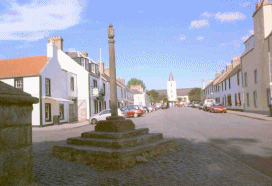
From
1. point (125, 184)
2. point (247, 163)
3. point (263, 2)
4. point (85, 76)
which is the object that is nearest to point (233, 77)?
point (263, 2)

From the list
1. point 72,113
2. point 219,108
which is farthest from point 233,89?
point 72,113

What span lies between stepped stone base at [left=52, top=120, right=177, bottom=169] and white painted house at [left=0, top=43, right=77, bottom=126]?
590 inches

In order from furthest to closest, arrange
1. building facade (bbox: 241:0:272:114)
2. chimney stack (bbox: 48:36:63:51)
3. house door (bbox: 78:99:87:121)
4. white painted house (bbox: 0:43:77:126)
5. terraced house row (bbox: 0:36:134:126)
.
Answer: house door (bbox: 78:99:87:121) < chimney stack (bbox: 48:36:63:51) < building facade (bbox: 241:0:272:114) < terraced house row (bbox: 0:36:134:126) < white painted house (bbox: 0:43:77:126)

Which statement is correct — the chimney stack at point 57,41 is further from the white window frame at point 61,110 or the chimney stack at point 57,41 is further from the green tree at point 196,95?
the green tree at point 196,95

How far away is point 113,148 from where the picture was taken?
6059 mm

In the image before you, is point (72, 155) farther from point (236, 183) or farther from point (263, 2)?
point (263, 2)

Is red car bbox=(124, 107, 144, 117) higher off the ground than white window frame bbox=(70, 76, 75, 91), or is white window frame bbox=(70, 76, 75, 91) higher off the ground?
white window frame bbox=(70, 76, 75, 91)

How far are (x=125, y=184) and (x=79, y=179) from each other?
1.02 metres

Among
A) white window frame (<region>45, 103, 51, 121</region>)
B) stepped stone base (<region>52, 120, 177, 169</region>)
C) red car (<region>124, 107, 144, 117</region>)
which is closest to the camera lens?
stepped stone base (<region>52, 120, 177, 169</region>)

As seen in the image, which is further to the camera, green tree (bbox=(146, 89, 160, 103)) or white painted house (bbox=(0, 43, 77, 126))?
green tree (bbox=(146, 89, 160, 103))

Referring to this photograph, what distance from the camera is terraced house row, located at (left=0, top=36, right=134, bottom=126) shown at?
2098 cm

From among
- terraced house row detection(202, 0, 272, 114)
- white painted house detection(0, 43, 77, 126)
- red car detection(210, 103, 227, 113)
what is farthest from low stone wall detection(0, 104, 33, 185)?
red car detection(210, 103, 227, 113)

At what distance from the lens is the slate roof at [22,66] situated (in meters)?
21.7

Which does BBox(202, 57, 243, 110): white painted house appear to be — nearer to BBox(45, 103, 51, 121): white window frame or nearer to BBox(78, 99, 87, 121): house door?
BBox(78, 99, 87, 121): house door
